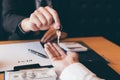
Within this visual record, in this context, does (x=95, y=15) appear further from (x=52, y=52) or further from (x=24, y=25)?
(x=52, y=52)

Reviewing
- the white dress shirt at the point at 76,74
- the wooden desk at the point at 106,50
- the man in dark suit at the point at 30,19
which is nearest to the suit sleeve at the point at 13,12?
the man in dark suit at the point at 30,19

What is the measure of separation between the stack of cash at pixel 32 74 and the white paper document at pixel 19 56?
0.22 ft

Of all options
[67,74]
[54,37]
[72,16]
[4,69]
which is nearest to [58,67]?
[67,74]

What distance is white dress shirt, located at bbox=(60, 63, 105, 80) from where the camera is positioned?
0.54 meters

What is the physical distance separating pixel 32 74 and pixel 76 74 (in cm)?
12

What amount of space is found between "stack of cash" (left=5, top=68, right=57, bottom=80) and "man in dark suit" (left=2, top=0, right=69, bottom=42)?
19cm

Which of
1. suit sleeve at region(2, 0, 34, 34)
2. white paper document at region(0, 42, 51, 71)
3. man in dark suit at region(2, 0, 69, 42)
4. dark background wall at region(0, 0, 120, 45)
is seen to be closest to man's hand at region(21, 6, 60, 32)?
man in dark suit at region(2, 0, 69, 42)

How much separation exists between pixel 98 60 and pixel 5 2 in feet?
1.98

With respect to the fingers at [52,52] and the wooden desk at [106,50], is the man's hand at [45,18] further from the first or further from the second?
the wooden desk at [106,50]

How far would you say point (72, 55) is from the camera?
619mm

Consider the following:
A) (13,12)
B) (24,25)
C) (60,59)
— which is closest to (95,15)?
(13,12)

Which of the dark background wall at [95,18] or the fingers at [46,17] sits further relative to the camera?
the dark background wall at [95,18]

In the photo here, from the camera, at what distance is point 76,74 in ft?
1.80

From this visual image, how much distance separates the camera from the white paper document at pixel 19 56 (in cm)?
69
